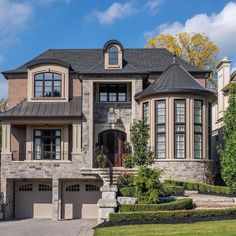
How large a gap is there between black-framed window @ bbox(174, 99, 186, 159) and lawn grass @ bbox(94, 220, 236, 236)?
402 inches

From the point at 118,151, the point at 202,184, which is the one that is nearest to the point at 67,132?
the point at 118,151

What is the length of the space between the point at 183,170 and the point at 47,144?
9.30 metres

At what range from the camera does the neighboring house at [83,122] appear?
27.2 metres

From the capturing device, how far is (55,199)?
1147 inches

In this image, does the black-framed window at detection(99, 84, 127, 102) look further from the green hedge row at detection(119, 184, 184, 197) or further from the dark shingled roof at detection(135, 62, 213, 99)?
the green hedge row at detection(119, 184, 184, 197)

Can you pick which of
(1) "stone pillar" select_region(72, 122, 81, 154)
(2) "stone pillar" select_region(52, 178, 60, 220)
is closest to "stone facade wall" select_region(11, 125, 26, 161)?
(2) "stone pillar" select_region(52, 178, 60, 220)

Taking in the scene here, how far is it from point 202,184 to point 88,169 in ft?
23.3

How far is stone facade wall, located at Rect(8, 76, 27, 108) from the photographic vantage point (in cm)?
3180

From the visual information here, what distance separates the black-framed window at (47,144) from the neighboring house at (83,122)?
0.21 feet

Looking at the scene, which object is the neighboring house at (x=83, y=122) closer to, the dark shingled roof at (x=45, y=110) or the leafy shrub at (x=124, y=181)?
the dark shingled roof at (x=45, y=110)

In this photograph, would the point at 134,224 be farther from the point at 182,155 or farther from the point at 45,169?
the point at 45,169

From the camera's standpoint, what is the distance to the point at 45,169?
94.5 feet

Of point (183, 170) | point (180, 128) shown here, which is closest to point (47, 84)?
point (180, 128)

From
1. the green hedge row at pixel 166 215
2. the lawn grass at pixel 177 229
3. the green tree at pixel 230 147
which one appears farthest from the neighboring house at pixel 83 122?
the lawn grass at pixel 177 229
